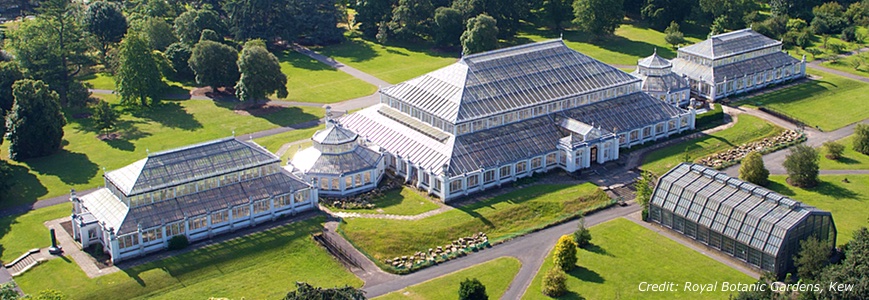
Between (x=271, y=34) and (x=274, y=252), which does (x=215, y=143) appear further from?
(x=271, y=34)

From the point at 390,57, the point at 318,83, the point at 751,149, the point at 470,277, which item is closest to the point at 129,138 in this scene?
the point at 318,83

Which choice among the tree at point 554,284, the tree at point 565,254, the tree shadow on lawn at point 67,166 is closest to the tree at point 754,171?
the tree at point 565,254

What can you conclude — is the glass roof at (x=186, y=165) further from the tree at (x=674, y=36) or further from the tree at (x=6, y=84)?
the tree at (x=674, y=36)

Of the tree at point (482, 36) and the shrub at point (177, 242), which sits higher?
the tree at point (482, 36)

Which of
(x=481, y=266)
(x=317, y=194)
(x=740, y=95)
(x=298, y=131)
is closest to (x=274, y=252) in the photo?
(x=317, y=194)

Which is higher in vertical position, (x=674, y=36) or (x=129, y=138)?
(x=674, y=36)

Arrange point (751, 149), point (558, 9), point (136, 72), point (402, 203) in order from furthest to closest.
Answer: point (558, 9) < point (136, 72) < point (751, 149) < point (402, 203)

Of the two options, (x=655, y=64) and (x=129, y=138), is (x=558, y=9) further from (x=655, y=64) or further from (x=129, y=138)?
(x=129, y=138)
